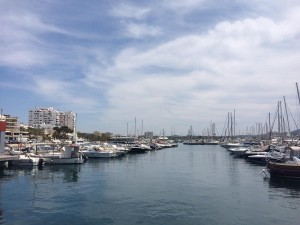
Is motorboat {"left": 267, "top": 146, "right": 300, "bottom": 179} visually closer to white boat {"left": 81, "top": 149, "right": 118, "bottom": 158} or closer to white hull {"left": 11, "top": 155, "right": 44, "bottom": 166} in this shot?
white hull {"left": 11, "top": 155, "right": 44, "bottom": 166}

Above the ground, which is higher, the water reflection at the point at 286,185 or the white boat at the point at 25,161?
the white boat at the point at 25,161

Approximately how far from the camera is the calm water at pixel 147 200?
24.7 meters

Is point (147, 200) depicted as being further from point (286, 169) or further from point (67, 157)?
point (67, 157)

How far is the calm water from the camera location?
24.7 meters

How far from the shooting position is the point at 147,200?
3070cm

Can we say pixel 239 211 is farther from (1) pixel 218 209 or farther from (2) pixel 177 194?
(2) pixel 177 194

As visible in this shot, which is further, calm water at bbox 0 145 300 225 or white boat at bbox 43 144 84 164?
white boat at bbox 43 144 84 164

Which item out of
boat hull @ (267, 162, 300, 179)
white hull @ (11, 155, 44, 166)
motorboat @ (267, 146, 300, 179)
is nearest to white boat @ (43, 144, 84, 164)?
white hull @ (11, 155, 44, 166)

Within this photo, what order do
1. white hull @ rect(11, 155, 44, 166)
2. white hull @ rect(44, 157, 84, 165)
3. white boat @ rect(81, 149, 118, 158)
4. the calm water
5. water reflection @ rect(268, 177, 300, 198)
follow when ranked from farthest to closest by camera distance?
white boat @ rect(81, 149, 118, 158)
white hull @ rect(44, 157, 84, 165)
white hull @ rect(11, 155, 44, 166)
water reflection @ rect(268, 177, 300, 198)
the calm water

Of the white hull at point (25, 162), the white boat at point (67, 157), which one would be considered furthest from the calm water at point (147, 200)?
the white boat at point (67, 157)

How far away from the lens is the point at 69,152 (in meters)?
65.0

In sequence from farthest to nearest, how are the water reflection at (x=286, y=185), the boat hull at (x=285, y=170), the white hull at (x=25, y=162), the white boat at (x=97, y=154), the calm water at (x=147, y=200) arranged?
1. the white boat at (x=97, y=154)
2. the white hull at (x=25, y=162)
3. the boat hull at (x=285, y=170)
4. the water reflection at (x=286, y=185)
5. the calm water at (x=147, y=200)

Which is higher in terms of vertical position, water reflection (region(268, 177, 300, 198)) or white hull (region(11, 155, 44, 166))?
white hull (region(11, 155, 44, 166))

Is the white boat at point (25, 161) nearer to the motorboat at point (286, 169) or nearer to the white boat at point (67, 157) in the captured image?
the white boat at point (67, 157)
